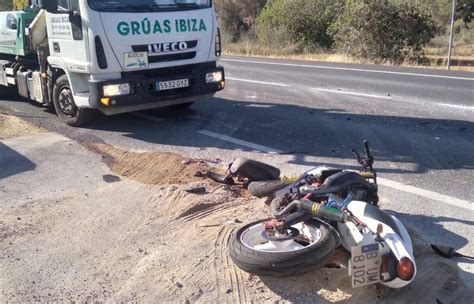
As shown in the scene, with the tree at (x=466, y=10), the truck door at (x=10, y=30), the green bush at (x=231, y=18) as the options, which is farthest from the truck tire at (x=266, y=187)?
the tree at (x=466, y=10)

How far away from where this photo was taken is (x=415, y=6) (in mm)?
23062

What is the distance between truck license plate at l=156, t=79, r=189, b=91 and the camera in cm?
804

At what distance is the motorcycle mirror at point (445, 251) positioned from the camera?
385cm

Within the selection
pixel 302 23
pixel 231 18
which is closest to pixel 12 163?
pixel 302 23

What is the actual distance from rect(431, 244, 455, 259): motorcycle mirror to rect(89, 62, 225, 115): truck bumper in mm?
5146

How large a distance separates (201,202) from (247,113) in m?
4.76

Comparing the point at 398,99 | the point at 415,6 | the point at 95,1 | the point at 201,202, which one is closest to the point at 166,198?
the point at 201,202

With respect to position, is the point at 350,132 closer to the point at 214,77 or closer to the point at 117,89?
the point at 214,77

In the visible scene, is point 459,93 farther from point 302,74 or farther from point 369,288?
point 369,288

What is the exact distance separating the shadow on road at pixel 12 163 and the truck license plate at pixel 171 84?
7.26 ft

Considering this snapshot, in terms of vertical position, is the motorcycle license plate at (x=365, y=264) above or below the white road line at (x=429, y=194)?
above

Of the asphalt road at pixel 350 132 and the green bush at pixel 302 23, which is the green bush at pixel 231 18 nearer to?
the green bush at pixel 302 23

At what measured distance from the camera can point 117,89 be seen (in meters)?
7.72

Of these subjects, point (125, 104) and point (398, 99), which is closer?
point (125, 104)
